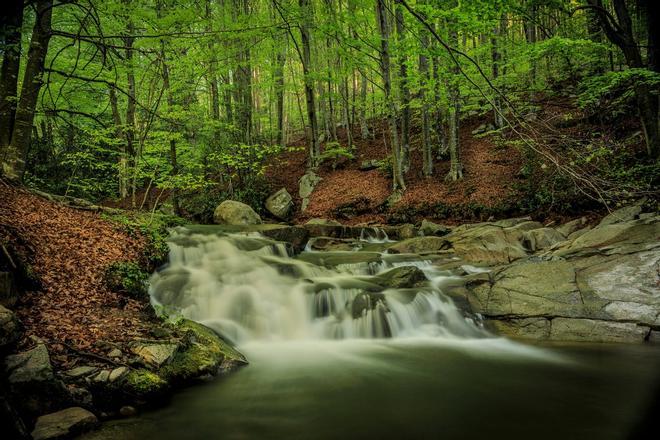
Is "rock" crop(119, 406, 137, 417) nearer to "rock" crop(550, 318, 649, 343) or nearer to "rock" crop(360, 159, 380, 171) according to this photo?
"rock" crop(550, 318, 649, 343)

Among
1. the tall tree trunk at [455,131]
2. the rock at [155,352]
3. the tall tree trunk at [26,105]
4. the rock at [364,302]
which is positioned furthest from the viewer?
the tall tree trunk at [455,131]

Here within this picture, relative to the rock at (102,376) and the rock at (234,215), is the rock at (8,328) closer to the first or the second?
the rock at (102,376)

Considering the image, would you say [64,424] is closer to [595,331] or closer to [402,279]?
[402,279]

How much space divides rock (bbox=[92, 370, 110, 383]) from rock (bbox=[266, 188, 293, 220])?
1301 centimetres

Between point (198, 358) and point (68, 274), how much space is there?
244cm

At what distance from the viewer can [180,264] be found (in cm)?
869

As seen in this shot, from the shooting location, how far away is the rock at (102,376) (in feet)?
12.3

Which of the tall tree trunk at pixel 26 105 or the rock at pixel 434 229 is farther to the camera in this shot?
the rock at pixel 434 229

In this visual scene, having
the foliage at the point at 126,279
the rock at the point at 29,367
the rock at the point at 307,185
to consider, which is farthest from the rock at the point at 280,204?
the rock at the point at 29,367

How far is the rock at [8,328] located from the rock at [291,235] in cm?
758

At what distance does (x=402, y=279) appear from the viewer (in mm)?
8039

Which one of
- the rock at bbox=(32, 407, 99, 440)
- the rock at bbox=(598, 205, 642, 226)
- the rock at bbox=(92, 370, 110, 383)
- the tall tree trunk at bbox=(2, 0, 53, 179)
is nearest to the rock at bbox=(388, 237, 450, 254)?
the rock at bbox=(598, 205, 642, 226)

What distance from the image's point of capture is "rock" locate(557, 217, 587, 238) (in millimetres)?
9773

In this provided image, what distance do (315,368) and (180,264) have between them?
4.64 metres
